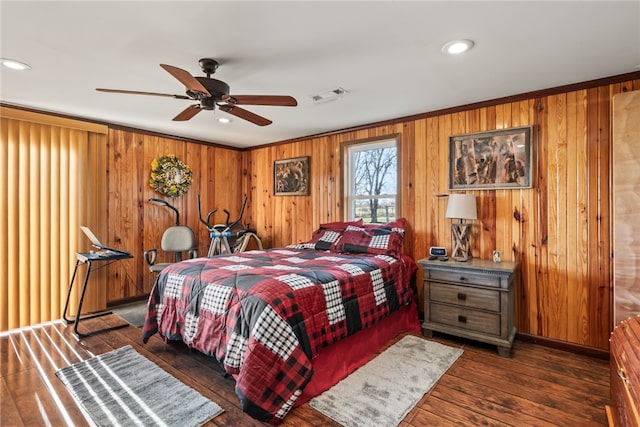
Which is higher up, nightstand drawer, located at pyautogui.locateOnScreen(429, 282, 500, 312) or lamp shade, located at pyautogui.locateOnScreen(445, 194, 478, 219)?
lamp shade, located at pyautogui.locateOnScreen(445, 194, 478, 219)

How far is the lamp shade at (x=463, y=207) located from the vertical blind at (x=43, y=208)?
3990 mm

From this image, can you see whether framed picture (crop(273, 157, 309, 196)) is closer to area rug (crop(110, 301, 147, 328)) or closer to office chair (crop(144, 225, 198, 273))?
office chair (crop(144, 225, 198, 273))

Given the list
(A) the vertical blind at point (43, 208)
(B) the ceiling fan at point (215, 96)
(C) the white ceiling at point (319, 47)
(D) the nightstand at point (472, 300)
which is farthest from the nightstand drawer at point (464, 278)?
(A) the vertical blind at point (43, 208)

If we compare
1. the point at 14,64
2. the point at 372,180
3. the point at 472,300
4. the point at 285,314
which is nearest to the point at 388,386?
the point at 285,314

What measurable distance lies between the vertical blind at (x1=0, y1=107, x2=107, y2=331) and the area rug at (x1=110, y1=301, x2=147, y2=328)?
0.24 meters

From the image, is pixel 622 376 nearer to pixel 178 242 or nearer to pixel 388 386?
pixel 388 386

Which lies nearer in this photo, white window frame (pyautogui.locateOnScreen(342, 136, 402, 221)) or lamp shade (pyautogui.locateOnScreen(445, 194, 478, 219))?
lamp shade (pyautogui.locateOnScreen(445, 194, 478, 219))

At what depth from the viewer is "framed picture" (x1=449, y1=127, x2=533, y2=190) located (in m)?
2.92

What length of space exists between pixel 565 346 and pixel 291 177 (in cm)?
370

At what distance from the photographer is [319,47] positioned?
2076 millimetres

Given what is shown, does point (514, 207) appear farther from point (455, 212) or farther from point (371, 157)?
point (371, 157)

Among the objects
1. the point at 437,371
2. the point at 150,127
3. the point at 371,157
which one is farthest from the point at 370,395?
the point at 150,127

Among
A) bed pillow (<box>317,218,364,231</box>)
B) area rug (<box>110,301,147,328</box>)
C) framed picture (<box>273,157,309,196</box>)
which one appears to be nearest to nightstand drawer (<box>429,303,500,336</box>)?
bed pillow (<box>317,218,364,231</box>)

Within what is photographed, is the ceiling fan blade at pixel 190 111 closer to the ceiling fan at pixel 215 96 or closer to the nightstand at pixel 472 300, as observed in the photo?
the ceiling fan at pixel 215 96
